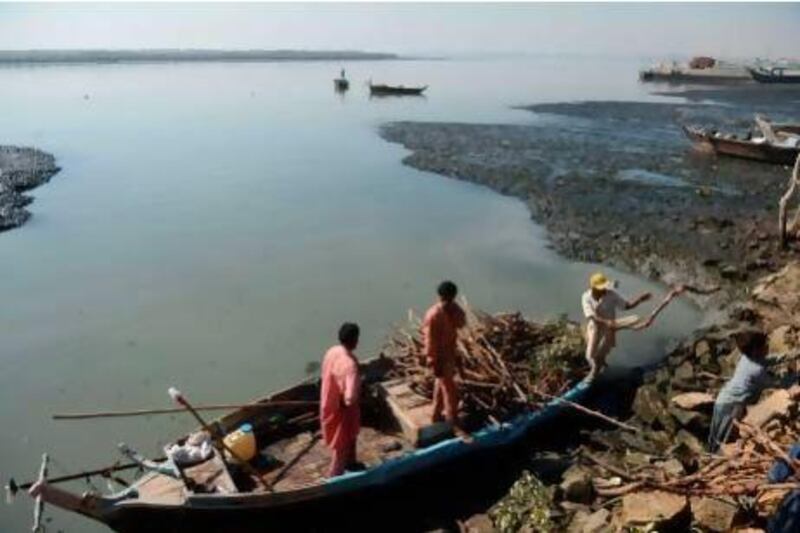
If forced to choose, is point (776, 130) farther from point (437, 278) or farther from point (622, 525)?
point (622, 525)

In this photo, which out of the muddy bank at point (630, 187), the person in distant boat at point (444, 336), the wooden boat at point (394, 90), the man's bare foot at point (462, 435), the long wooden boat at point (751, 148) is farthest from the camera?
the wooden boat at point (394, 90)

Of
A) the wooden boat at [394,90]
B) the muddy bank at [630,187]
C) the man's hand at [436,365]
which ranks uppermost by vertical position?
the wooden boat at [394,90]

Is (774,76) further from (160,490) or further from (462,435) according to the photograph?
(160,490)

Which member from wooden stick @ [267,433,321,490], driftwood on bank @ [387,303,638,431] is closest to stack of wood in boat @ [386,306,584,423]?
driftwood on bank @ [387,303,638,431]

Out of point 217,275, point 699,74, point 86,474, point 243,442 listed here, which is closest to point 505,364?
point 243,442

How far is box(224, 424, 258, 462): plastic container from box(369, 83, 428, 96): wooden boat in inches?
2323

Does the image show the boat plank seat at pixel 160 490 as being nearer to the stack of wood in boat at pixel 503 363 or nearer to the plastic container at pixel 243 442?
the plastic container at pixel 243 442

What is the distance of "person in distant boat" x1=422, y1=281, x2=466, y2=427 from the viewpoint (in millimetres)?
8234

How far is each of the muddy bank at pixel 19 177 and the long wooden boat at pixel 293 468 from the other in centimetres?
1643

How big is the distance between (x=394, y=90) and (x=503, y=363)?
59199 mm

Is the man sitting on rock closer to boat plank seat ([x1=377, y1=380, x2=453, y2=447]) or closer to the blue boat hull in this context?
the blue boat hull

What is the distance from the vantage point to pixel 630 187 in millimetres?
25188

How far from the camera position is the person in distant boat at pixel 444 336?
8234mm

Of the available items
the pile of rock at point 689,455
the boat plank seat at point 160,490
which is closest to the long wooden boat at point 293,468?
the boat plank seat at point 160,490
